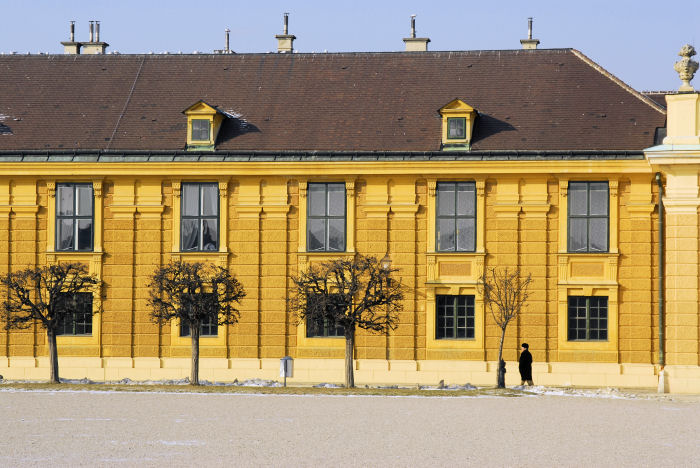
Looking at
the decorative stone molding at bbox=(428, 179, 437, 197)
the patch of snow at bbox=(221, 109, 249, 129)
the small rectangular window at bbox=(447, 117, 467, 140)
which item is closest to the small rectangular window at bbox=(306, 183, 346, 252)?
the decorative stone molding at bbox=(428, 179, 437, 197)

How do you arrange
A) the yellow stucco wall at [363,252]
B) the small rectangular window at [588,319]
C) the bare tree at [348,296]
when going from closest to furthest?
the bare tree at [348,296], the yellow stucco wall at [363,252], the small rectangular window at [588,319]

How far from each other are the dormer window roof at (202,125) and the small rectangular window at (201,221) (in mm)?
1310

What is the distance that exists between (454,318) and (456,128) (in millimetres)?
Answer: 6108

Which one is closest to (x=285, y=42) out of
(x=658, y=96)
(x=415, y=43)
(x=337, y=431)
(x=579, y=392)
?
(x=415, y=43)

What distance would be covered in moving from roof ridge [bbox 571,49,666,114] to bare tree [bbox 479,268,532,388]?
282 inches

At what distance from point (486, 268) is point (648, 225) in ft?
17.2

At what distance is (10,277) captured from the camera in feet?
123

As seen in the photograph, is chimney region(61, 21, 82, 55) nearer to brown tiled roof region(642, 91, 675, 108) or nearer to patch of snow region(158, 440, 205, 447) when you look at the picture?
brown tiled roof region(642, 91, 675, 108)

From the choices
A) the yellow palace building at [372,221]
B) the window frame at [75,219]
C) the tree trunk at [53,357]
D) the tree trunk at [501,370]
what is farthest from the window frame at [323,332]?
the tree trunk at [53,357]

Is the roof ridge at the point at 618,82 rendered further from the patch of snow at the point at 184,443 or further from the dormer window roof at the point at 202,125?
the patch of snow at the point at 184,443

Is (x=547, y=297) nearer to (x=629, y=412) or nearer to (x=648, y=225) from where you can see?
(x=648, y=225)

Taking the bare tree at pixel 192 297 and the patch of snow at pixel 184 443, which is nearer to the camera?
the patch of snow at pixel 184 443

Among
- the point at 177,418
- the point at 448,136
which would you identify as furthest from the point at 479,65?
the point at 177,418

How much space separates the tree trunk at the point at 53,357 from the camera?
36.4m
